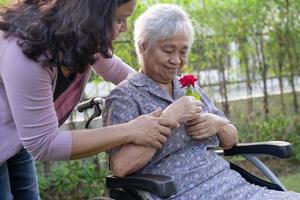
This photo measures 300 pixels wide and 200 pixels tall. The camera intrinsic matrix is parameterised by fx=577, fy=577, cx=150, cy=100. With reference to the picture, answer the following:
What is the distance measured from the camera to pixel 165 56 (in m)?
2.79

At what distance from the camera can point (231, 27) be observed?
569cm

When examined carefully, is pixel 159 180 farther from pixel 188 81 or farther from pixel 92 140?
pixel 188 81

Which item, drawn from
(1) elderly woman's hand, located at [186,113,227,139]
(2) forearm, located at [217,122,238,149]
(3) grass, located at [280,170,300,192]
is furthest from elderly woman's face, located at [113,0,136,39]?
(3) grass, located at [280,170,300,192]

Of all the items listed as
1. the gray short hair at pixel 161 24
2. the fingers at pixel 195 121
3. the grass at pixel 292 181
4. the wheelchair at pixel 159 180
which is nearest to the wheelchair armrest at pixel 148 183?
the wheelchair at pixel 159 180

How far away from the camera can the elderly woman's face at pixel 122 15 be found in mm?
2221

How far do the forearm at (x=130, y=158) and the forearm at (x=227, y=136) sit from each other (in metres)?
0.52

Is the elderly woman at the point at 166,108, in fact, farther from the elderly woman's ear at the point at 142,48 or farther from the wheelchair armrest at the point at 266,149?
the wheelchair armrest at the point at 266,149

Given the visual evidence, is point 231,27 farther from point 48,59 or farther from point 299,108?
point 48,59

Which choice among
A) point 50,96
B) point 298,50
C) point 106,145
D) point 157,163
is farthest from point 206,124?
point 298,50

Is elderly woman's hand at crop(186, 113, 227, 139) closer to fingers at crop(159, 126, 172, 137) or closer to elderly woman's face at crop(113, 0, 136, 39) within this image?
fingers at crop(159, 126, 172, 137)

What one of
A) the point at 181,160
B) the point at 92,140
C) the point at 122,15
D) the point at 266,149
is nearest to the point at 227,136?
the point at 266,149

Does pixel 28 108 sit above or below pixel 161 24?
below

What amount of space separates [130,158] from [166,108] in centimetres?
29

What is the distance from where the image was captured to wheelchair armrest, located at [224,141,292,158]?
113 inches
